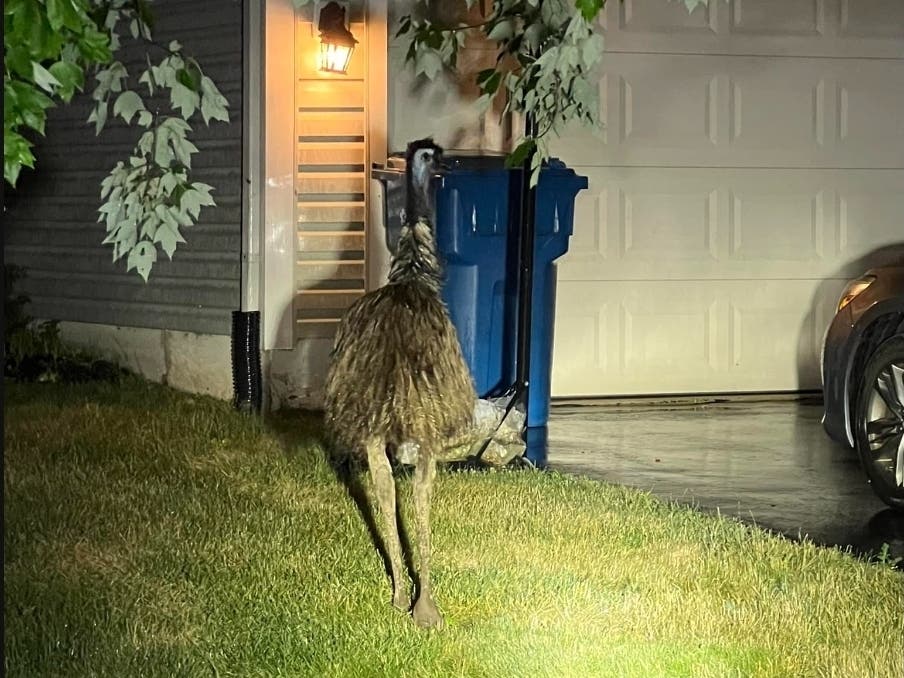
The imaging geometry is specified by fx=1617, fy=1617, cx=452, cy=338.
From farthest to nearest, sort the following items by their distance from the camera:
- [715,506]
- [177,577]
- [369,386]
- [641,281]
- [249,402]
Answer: [641,281], [249,402], [715,506], [177,577], [369,386]

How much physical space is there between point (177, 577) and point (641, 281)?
17.5 ft

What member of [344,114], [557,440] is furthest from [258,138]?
[557,440]

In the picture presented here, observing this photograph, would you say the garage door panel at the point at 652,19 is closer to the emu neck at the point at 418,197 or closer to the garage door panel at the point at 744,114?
the garage door panel at the point at 744,114

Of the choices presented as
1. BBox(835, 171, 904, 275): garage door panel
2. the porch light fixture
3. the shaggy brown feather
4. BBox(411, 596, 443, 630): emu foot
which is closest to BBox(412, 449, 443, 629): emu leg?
BBox(411, 596, 443, 630): emu foot

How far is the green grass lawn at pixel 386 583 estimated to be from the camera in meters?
4.81

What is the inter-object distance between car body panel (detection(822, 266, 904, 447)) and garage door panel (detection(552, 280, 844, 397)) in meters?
2.62

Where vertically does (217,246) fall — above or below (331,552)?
above

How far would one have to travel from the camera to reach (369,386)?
16.7 feet

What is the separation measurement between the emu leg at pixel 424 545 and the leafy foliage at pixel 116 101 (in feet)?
6.22

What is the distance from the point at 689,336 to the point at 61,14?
26.4 ft

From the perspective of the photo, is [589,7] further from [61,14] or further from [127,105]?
[61,14]

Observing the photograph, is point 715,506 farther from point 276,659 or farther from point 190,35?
point 190,35

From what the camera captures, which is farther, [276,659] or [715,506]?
[715,506]

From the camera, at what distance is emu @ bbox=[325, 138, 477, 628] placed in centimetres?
507
